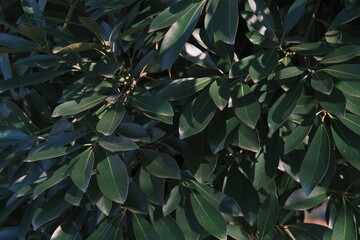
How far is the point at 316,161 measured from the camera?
1.06 meters

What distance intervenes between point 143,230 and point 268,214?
0.31 metres

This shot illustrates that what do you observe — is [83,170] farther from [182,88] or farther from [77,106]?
[182,88]

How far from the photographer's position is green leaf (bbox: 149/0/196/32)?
3.30ft

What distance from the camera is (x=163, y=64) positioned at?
1003mm

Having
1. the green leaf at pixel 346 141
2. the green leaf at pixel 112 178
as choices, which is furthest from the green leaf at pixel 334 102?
the green leaf at pixel 112 178

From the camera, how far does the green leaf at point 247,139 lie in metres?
1.11

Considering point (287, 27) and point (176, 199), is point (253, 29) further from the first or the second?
point (176, 199)

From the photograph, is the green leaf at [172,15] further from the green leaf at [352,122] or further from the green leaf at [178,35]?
the green leaf at [352,122]

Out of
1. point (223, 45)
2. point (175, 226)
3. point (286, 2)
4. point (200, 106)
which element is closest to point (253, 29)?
point (223, 45)

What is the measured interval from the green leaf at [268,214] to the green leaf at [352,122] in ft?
0.87

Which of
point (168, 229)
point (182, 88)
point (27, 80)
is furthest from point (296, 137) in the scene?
point (27, 80)

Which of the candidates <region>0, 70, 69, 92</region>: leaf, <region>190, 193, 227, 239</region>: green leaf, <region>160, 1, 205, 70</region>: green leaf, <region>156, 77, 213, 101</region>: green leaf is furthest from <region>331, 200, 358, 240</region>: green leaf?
<region>0, 70, 69, 92</region>: leaf

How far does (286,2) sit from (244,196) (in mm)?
591

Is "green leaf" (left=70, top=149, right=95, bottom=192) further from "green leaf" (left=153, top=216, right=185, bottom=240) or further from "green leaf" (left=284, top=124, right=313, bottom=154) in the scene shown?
"green leaf" (left=284, top=124, right=313, bottom=154)
